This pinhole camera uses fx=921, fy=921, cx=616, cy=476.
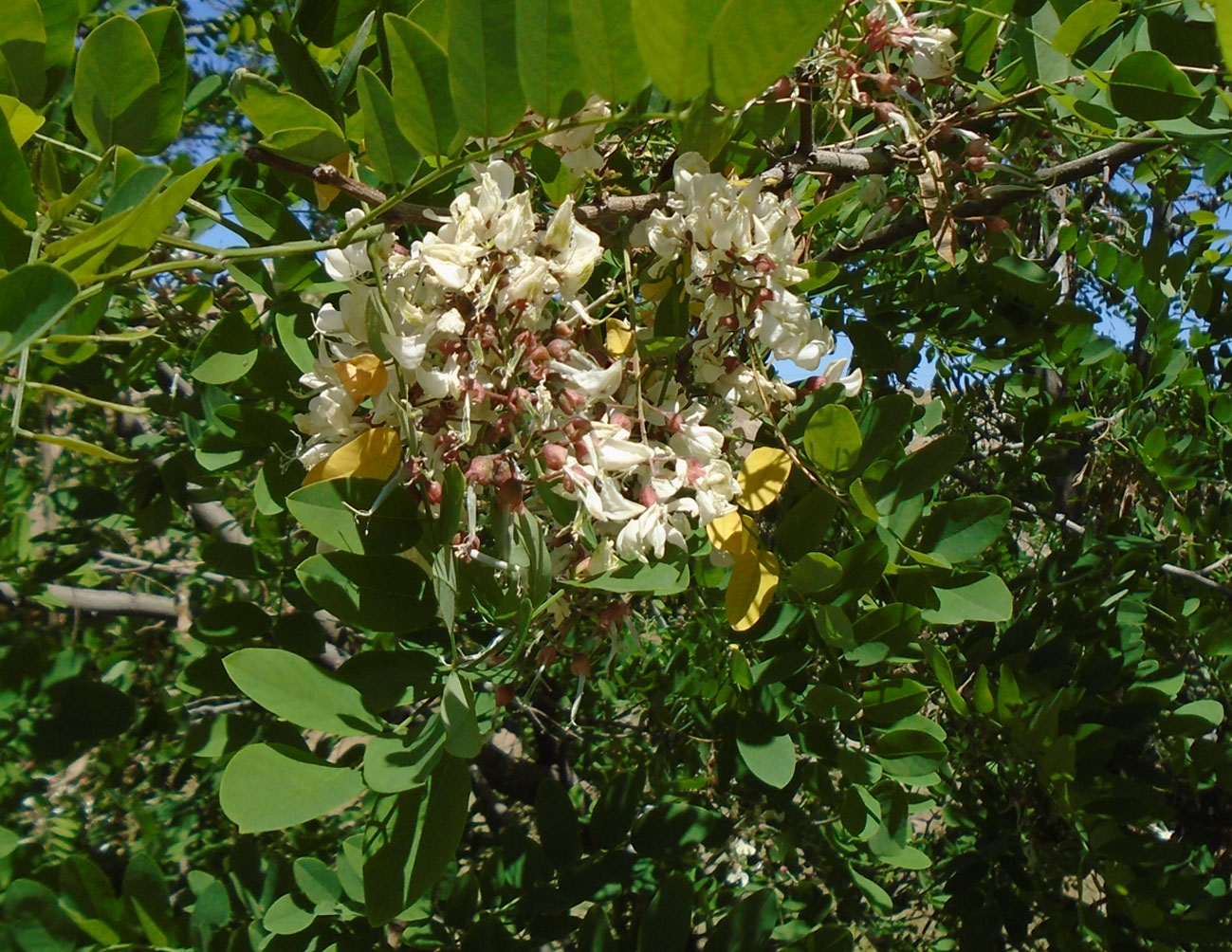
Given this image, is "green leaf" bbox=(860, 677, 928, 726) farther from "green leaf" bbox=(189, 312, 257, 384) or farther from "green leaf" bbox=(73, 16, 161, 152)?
"green leaf" bbox=(73, 16, 161, 152)

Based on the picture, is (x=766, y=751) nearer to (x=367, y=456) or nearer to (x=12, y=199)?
(x=367, y=456)

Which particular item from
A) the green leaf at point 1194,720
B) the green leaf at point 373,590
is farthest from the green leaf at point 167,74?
the green leaf at point 1194,720

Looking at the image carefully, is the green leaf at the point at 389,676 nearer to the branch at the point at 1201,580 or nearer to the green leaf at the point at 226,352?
the green leaf at the point at 226,352

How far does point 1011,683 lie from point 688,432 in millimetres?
483

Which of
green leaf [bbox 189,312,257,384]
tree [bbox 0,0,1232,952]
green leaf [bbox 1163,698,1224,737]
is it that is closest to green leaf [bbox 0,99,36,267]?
tree [bbox 0,0,1232,952]

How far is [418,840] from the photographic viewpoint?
56 centimetres

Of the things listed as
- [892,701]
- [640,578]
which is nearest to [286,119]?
Result: [640,578]

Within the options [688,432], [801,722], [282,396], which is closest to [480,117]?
[688,432]

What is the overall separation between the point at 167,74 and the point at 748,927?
2.79ft

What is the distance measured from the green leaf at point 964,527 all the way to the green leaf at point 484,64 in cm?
45

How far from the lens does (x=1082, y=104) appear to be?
0.60 metres

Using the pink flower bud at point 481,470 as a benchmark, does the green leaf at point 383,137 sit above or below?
above

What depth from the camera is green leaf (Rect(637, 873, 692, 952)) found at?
0.84 m

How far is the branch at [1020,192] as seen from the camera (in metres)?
0.72
